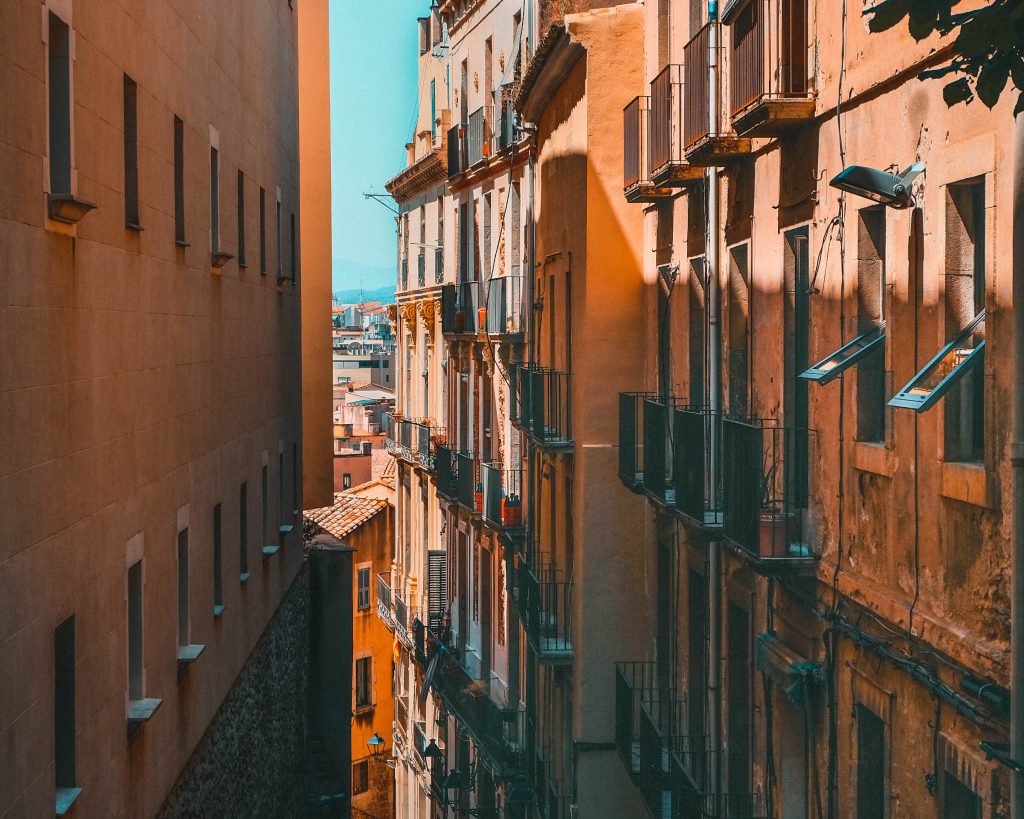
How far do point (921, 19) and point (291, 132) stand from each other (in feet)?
66.5

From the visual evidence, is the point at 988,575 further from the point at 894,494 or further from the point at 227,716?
the point at 227,716

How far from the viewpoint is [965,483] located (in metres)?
8.98

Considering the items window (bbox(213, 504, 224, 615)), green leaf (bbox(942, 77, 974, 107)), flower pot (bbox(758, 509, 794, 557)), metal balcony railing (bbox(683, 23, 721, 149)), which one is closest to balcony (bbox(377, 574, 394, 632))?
window (bbox(213, 504, 224, 615))

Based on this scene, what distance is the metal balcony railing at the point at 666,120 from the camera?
1612cm

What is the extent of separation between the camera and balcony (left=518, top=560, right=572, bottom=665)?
69.3 ft

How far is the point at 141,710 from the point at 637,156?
353 inches

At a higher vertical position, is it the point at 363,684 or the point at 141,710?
the point at 141,710

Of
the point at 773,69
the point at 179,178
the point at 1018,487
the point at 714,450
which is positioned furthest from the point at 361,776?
the point at 1018,487

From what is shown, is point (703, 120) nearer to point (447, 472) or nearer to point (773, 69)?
point (773, 69)

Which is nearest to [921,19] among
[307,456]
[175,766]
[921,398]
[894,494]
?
[921,398]

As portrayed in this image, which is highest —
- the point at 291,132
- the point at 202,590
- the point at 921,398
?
the point at 291,132

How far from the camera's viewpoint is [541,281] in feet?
82.3

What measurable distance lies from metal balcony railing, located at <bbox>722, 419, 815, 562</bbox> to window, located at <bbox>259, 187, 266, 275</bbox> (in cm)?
942

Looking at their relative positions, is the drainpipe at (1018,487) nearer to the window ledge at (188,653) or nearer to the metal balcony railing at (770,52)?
the metal balcony railing at (770,52)
